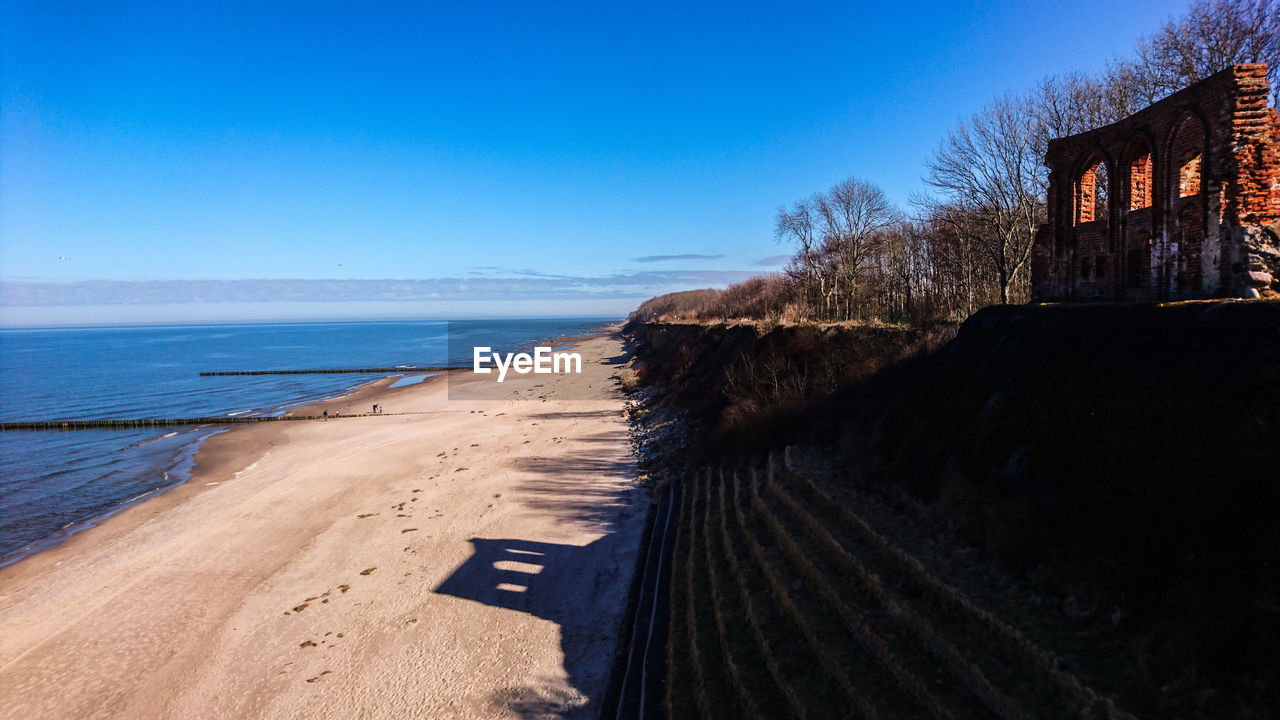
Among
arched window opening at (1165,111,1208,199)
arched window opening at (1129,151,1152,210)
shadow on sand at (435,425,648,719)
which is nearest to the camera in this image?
shadow on sand at (435,425,648,719)

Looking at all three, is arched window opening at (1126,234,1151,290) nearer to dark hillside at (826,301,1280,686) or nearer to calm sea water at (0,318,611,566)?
dark hillside at (826,301,1280,686)

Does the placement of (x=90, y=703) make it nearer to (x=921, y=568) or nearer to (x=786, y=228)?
(x=921, y=568)

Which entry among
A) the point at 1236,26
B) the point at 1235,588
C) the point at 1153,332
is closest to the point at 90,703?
the point at 1235,588

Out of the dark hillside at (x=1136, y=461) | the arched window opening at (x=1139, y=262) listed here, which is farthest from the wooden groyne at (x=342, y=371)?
the dark hillside at (x=1136, y=461)

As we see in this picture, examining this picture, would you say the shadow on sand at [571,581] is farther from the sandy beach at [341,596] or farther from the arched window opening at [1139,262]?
the arched window opening at [1139,262]

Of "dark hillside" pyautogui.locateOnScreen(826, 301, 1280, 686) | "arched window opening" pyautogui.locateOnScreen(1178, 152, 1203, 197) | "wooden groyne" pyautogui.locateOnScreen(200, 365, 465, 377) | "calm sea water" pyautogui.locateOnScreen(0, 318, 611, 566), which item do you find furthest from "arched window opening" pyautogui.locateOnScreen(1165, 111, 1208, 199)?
"wooden groyne" pyautogui.locateOnScreen(200, 365, 465, 377)

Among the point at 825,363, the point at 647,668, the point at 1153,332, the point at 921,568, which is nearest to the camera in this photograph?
the point at 921,568
